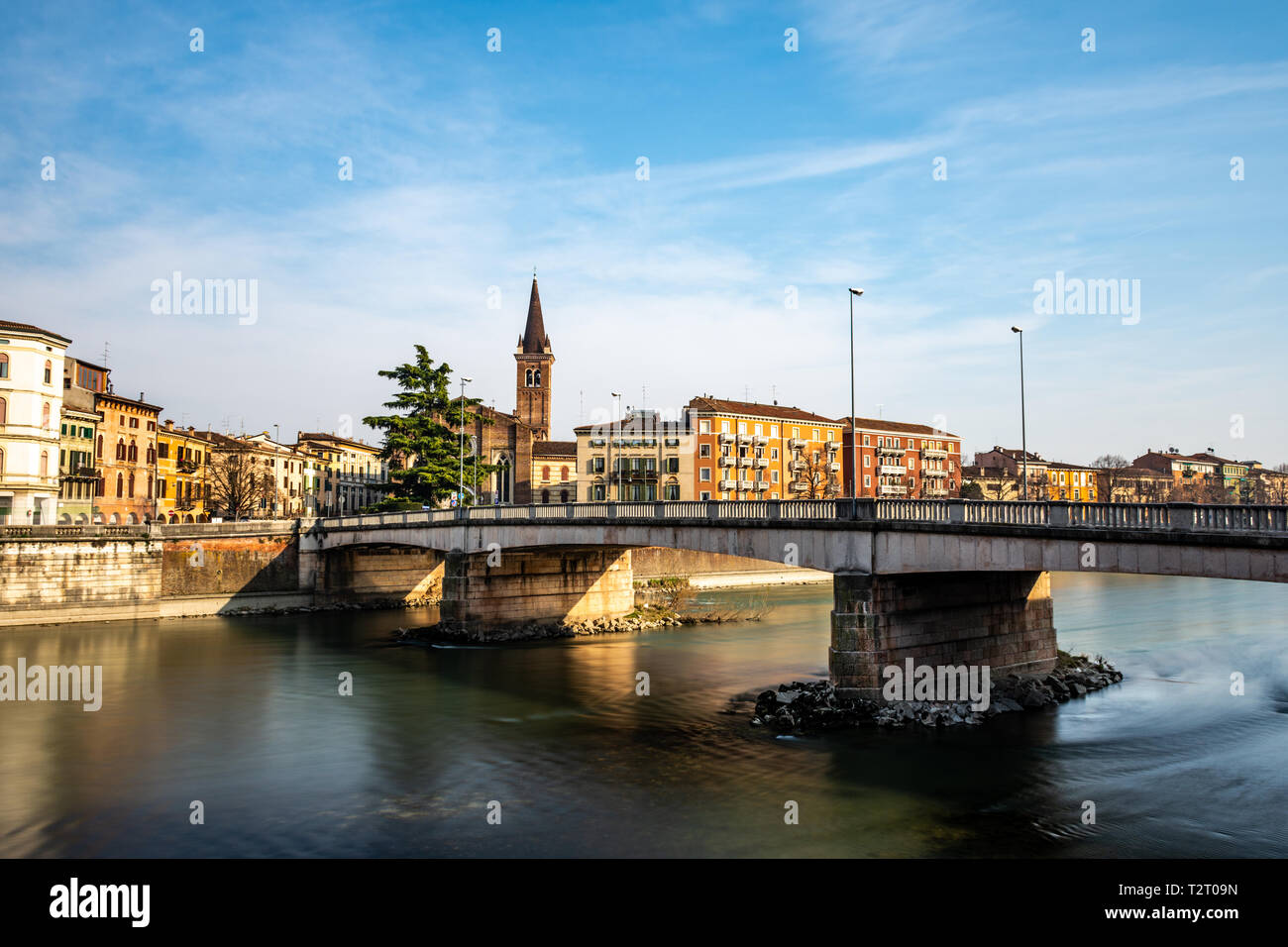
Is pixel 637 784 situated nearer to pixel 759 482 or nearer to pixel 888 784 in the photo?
pixel 888 784

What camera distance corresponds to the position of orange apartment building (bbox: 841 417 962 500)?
97.8 metres

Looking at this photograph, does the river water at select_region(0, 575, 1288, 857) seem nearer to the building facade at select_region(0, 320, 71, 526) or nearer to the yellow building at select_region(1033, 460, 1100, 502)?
the building facade at select_region(0, 320, 71, 526)

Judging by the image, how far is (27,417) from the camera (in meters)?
57.5

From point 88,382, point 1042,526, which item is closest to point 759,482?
point 88,382

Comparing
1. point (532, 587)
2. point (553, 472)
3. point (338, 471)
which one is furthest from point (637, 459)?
point (338, 471)

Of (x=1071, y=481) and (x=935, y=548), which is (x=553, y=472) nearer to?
(x=1071, y=481)

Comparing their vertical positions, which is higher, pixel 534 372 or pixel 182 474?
pixel 534 372

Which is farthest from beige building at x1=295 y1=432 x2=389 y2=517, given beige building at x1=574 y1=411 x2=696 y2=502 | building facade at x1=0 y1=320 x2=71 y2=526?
building facade at x1=0 y1=320 x2=71 y2=526

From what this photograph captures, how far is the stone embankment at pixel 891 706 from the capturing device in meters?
26.6

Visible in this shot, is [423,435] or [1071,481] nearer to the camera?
[423,435]

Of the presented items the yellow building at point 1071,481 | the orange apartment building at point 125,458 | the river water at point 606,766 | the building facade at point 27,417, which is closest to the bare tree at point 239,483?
the orange apartment building at point 125,458

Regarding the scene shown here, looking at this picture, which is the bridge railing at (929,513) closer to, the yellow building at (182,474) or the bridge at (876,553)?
→ the bridge at (876,553)

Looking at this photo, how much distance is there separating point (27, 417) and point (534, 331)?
3083 inches

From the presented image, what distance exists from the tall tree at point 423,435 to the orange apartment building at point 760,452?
2790 centimetres
